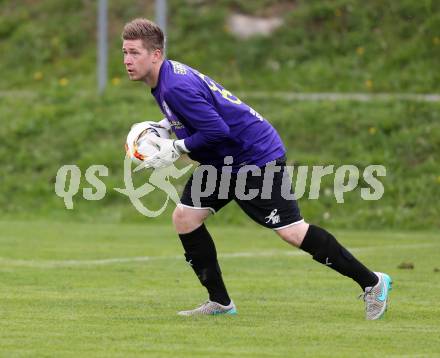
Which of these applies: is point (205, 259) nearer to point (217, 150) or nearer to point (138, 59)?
point (217, 150)

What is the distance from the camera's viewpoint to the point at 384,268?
10875 mm

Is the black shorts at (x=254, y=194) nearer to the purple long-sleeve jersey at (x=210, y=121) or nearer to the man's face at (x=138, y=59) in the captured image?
the purple long-sleeve jersey at (x=210, y=121)

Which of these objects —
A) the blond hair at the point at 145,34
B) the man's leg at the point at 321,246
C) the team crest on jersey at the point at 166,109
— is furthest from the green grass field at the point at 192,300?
the blond hair at the point at 145,34

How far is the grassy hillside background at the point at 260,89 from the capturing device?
55.1ft

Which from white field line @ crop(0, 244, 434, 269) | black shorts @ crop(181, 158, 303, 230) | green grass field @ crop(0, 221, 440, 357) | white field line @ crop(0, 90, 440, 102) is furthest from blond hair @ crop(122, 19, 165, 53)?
white field line @ crop(0, 90, 440, 102)

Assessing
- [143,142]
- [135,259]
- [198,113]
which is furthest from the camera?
[135,259]

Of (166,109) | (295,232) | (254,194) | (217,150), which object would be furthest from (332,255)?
(166,109)

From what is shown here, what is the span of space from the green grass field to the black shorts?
70 cm

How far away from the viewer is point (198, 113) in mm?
6965

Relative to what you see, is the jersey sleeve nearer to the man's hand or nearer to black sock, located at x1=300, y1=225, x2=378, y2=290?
the man's hand

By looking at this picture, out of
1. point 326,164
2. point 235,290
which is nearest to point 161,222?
point 326,164

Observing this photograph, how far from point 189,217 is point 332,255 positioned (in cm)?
101

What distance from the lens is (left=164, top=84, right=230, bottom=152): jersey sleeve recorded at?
696 cm

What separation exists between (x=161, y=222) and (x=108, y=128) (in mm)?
3379
